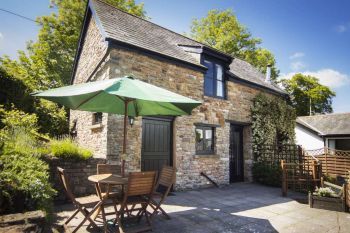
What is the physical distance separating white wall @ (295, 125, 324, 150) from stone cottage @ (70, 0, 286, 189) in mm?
13856

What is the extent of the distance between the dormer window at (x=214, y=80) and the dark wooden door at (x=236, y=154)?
196 cm

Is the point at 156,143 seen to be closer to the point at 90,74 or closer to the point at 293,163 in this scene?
the point at 90,74

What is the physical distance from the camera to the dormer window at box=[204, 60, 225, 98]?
9.49m

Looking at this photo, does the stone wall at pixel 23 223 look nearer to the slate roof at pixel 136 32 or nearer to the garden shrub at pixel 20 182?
the garden shrub at pixel 20 182

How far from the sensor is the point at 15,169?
402 cm

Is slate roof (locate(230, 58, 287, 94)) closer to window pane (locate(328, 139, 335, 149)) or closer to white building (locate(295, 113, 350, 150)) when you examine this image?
white building (locate(295, 113, 350, 150))

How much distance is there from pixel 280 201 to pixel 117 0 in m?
22.0

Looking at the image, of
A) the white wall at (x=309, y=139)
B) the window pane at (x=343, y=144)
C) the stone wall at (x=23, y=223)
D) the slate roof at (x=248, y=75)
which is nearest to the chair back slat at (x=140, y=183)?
the stone wall at (x=23, y=223)

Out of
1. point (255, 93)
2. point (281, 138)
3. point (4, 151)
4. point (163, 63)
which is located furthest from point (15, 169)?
point (281, 138)

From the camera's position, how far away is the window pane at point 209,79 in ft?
30.9

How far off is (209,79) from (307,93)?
105ft

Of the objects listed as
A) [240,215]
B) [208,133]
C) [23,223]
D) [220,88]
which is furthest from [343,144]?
[23,223]

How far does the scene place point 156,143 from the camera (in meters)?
7.55

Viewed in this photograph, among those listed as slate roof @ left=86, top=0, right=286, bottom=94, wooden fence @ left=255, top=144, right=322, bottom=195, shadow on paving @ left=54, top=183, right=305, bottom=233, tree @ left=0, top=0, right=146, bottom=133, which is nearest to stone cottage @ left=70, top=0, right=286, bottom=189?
slate roof @ left=86, top=0, right=286, bottom=94
